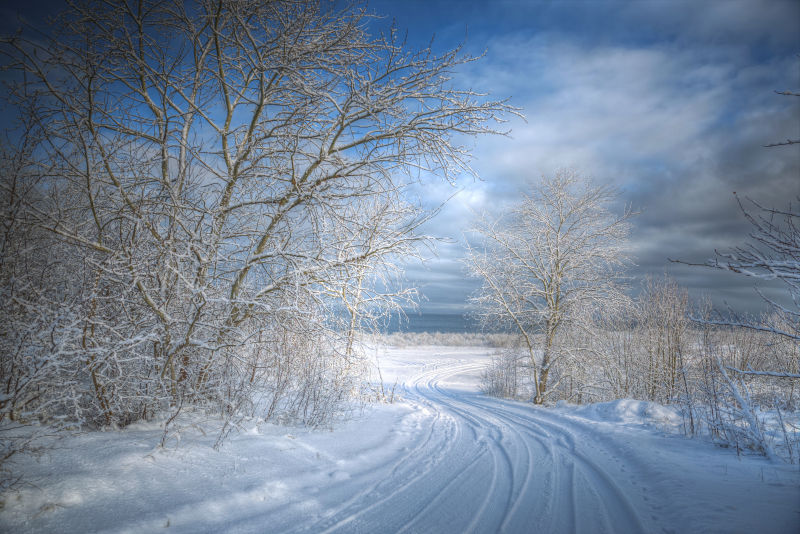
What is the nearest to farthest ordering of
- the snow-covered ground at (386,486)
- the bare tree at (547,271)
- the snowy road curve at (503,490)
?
the snow-covered ground at (386,486), the snowy road curve at (503,490), the bare tree at (547,271)

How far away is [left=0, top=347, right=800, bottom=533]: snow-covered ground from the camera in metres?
2.68

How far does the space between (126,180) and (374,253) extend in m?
3.60

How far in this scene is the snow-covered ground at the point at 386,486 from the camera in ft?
8.80

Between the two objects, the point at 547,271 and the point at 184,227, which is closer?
the point at 184,227

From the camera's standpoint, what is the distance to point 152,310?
420 cm

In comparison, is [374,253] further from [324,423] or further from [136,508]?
[136,508]

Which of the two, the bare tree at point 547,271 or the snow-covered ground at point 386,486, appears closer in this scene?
the snow-covered ground at point 386,486

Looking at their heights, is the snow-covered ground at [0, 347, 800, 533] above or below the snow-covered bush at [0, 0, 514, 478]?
below

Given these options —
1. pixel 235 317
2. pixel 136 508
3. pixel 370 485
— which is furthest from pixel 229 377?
pixel 370 485

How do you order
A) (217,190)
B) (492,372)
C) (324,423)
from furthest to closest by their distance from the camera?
(492,372) → (324,423) → (217,190)

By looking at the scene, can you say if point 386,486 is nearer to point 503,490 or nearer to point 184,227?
point 503,490

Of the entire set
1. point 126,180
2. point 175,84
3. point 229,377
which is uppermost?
point 175,84

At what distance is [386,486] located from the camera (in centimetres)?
361

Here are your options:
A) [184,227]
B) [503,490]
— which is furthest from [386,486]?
[184,227]
